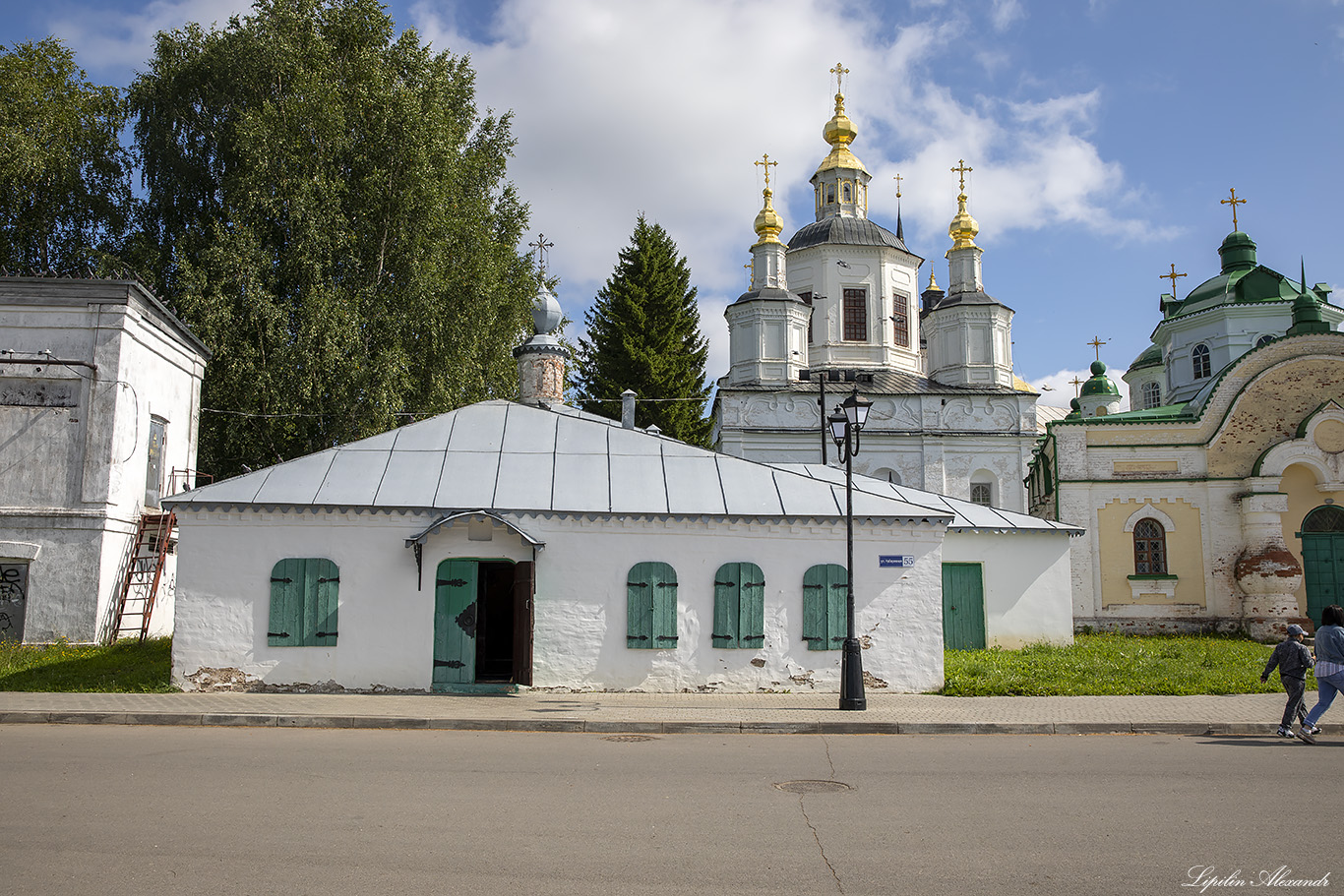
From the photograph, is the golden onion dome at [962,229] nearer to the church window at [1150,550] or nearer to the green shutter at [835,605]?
the church window at [1150,550]

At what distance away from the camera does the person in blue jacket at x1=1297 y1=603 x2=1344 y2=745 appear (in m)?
11.0

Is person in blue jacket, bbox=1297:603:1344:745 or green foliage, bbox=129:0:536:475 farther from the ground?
green foliage, bbox=129:0:536:475

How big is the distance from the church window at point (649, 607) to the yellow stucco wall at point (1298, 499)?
1866cm

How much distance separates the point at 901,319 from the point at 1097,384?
11539 millimetres

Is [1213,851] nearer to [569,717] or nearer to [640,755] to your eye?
[640,755]

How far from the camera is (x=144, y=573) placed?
1941 centimetres

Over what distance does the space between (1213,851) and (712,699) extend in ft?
29.0

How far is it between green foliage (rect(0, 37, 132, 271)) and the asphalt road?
874 inches

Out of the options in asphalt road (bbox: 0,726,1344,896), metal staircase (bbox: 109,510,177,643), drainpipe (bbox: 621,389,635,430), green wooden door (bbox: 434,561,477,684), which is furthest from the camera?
metal staircase (bbox: 109,510,177,643)

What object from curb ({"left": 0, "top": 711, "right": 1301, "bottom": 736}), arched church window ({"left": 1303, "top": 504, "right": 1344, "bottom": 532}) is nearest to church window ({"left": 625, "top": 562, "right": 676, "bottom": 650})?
curb ({"left": 0, "top": 711, "right": 1301, "bottom": 736})

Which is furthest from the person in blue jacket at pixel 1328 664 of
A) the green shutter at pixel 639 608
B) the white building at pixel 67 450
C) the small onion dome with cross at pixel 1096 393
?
the small onion dome with cross at pixel 1096 393

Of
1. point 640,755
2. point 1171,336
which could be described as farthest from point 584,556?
point 1171,336

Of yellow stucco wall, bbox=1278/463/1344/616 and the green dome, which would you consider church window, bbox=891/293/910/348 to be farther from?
yellow stucco wall, bbox=1278/463/1344/616

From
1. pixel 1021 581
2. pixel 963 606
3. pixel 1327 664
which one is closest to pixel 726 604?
pixel 1327 664
